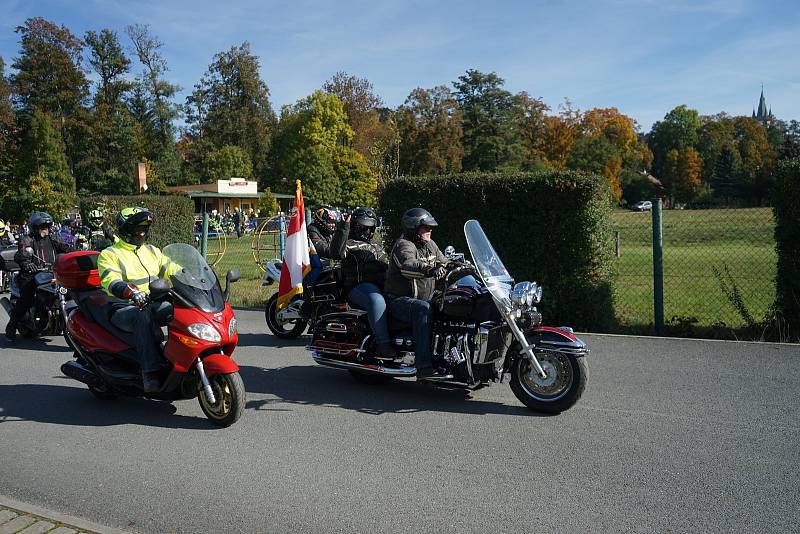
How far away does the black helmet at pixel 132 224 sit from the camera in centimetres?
630

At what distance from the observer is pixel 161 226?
21.7 m

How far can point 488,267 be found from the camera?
6.18 metres

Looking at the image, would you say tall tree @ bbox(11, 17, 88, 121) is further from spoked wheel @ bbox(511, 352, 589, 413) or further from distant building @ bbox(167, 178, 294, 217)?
spoked wheel @ bbox(511, 352, 589, 413)

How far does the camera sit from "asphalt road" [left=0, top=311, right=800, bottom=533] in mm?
4098

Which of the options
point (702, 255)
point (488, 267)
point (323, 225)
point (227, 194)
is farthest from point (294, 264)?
point (227, 194)

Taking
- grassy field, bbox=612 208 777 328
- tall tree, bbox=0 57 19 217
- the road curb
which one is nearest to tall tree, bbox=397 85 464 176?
tall tree, bbox=0 57 19 217

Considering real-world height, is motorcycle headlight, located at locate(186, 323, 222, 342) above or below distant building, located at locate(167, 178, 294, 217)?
below

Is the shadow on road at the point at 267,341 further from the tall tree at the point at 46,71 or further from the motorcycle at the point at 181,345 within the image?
the tall tree at the point at 46,71

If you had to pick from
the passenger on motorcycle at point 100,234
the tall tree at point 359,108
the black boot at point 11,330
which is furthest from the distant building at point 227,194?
the black boot at point 11,330

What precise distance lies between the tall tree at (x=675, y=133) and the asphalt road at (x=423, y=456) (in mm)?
108485

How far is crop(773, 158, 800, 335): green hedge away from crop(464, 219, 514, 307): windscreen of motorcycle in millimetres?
4342

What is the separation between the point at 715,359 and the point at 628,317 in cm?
275

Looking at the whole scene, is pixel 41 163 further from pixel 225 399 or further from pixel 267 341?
pixel 225 399

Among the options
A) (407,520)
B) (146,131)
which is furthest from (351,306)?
(146,131)
